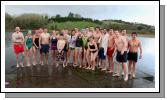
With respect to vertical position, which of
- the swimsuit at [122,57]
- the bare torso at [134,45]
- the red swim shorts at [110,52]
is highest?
the bare torso at [134,45]

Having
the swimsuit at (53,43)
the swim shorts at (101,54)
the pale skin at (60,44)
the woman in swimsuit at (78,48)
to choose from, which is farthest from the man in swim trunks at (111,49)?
the swimsuit at (53,43)

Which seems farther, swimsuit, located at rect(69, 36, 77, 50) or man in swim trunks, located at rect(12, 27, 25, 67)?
swimsuit, located at rect(69, 36, 77, 50)

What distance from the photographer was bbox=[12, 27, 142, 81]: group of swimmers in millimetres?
12383

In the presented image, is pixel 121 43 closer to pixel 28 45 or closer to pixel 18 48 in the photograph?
pixel 28 45

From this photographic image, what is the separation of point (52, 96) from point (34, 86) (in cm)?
55

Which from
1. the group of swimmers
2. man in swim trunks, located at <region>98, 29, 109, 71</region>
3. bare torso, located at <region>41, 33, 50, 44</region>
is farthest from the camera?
bare torso, located at <region>41, 33, 50, 44</region>

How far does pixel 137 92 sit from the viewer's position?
12.1 metres

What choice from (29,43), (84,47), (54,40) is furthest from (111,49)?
(29,43)

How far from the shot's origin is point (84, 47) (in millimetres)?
12945

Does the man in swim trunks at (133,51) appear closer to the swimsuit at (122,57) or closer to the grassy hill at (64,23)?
the swimsuit at (122,57)

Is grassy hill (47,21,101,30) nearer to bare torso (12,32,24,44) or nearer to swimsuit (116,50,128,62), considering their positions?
bare torso (12,32,24,44)

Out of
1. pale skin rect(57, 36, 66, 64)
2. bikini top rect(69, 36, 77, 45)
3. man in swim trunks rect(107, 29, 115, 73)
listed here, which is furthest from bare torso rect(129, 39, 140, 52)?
pale skin rect(57, 36, 66, 64)

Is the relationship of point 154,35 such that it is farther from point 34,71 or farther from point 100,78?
point 34,71

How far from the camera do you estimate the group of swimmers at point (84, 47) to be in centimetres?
1238
